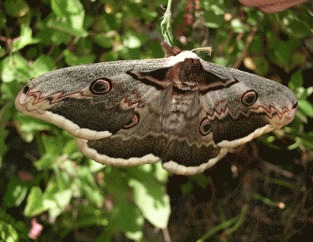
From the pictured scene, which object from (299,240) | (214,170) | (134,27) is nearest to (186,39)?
(134,27)

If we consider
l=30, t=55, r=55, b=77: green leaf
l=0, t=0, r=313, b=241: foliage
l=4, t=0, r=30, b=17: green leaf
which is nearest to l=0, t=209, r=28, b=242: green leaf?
l=0, t=0, r=313, b=241: foliage

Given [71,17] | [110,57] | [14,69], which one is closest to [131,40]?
[110,57]

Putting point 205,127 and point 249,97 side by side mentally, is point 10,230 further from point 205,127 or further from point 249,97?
point 249,97

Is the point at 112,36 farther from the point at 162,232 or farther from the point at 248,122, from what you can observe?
the point at 162,232

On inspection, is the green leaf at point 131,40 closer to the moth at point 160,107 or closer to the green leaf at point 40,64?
the green leaf at point 40,64

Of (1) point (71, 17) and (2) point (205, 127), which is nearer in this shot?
(2) point (205, 127)

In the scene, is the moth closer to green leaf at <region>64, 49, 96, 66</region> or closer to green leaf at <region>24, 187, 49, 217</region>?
green leaf at <region>64, 49, 96, 66</region>
